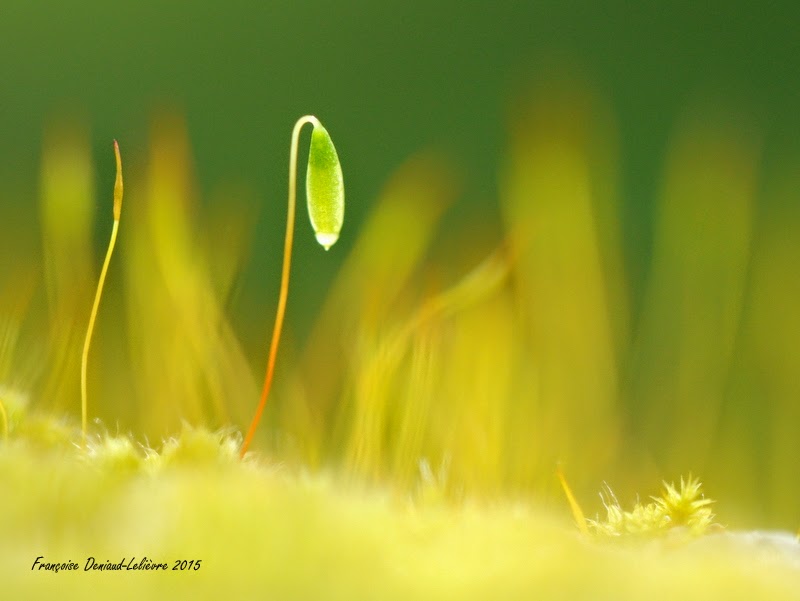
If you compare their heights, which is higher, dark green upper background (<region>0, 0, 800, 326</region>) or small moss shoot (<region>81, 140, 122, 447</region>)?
dark green upper background (<region>0, 0, 800, 326</region>)

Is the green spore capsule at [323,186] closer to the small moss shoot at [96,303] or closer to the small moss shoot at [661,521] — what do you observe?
the small moss shoot at [96,303]

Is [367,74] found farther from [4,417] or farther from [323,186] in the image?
[4,417]

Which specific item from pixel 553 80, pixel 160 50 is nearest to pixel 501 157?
pixel 553 80

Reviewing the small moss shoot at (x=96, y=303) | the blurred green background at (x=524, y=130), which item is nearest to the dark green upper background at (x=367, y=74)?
the blurred green background at (x=524, y=130)

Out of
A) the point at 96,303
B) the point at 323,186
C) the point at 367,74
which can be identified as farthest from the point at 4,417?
the point at 367,74

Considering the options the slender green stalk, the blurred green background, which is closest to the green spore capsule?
the blurred green background

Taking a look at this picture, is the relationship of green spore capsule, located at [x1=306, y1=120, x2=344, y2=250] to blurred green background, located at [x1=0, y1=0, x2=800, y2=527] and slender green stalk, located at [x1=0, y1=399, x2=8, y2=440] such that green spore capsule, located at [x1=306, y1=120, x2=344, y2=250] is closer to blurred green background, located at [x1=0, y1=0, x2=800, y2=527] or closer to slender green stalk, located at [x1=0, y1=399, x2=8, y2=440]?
blurred green background, located at [x1=0, y1=0, x2=800, y2=527]
